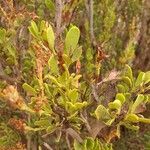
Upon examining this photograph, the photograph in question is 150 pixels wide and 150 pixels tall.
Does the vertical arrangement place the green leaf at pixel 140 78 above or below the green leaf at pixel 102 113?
above

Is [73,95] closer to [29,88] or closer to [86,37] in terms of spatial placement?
[29,88]

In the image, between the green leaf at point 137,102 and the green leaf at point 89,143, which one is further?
the green leaf at point 89,143

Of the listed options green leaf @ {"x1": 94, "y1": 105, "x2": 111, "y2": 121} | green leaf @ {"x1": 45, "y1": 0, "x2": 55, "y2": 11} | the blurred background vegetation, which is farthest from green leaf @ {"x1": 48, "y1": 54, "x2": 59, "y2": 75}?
green leaf @ {"x1": 45, "y1": 0, "x2": 55, "y2": 11}

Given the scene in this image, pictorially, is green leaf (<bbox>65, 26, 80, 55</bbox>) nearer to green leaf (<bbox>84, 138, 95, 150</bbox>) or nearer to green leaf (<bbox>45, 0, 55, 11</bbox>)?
green leaf (<bbox>84, 138, 95, 150</bbox>)

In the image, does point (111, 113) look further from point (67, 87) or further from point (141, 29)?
point (141, 29)

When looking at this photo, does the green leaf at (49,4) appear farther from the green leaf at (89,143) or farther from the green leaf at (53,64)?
the green leaf at (89,143)

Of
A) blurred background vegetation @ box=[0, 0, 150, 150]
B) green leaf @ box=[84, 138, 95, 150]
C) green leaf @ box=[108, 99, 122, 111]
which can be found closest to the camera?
green leaf @ box=[108, 99, 122, 111]

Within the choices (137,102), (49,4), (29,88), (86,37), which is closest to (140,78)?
(137,102)

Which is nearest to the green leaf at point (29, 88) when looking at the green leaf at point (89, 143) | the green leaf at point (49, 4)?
the green leaf at point (89, 143)
